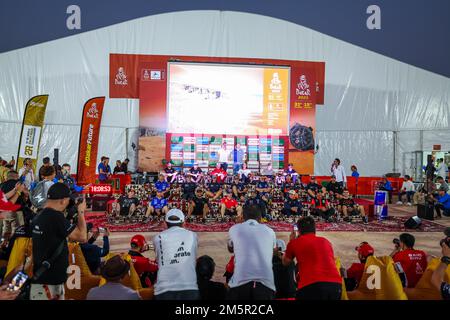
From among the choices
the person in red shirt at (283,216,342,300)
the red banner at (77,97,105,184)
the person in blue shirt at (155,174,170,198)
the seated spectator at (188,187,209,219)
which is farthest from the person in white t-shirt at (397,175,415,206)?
the person in red shirt at (283,216,342,300)

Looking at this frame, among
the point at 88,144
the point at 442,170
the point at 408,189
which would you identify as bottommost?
the point at 408,189

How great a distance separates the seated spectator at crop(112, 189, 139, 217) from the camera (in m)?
Result: 12.0

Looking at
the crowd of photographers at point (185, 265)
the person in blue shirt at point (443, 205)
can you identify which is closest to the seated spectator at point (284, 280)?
the crowd of photographers at point (185, 265)

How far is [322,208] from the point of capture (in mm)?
12609

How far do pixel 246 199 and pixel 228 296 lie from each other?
30.8ft

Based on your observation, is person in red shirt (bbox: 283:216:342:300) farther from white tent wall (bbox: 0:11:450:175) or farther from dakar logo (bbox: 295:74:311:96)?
white tent wall (bbox: 0:11:450:175)

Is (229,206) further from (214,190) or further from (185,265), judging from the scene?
(185,265)

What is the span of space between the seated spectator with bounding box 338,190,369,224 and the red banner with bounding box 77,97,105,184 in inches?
401

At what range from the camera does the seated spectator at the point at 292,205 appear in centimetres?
1250

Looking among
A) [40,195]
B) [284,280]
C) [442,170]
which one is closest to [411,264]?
[284,280]

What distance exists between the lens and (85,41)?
19.7 metres

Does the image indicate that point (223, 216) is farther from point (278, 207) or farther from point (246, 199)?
point (278, 207)

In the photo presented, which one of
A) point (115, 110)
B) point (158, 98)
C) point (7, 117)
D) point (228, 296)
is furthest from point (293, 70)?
point (228, 296)

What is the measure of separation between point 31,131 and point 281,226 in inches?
399
